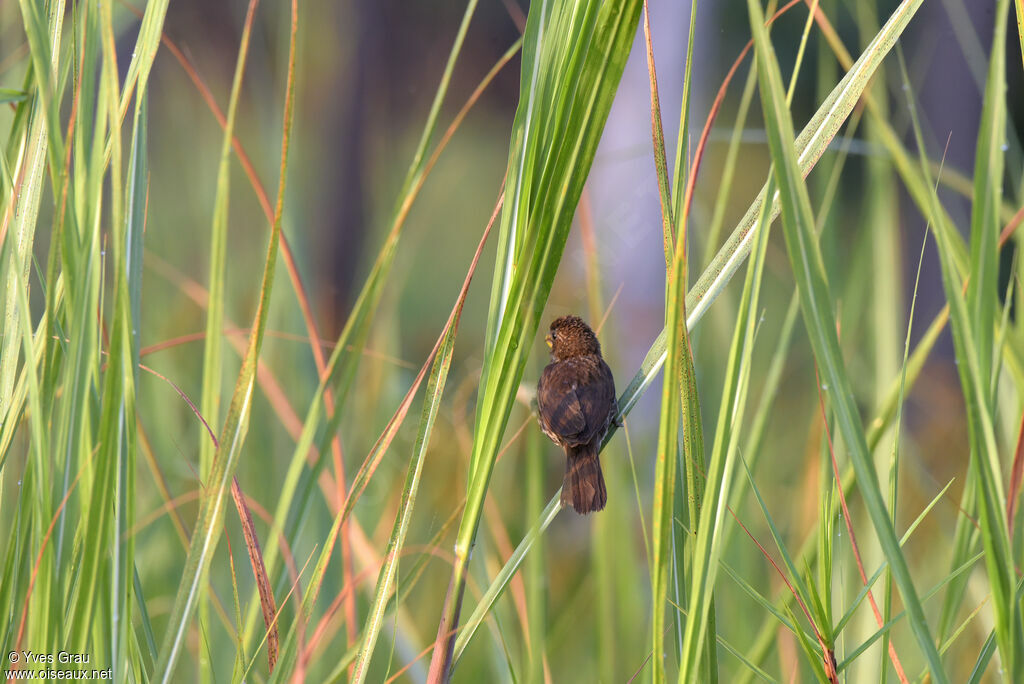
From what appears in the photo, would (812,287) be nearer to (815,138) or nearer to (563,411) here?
(815,138)

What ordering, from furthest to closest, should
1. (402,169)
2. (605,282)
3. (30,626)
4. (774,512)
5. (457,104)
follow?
(457,104) → (402,169) → (774,512) → (605,282) → (30,626)

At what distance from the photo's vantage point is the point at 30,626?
44cm

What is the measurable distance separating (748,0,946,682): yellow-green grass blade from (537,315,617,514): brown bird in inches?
18.1

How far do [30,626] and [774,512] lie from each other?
139cm

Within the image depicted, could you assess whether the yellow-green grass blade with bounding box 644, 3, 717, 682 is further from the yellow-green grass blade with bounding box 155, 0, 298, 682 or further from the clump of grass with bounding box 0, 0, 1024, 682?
the yellow-green grass blade with bounding box 155, 0, 298, 682

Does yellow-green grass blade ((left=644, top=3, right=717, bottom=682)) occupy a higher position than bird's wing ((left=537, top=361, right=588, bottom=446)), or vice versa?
yellow-green grass blade ((left=644, top=3, right=717, bottom=682))

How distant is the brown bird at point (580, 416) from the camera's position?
84cm

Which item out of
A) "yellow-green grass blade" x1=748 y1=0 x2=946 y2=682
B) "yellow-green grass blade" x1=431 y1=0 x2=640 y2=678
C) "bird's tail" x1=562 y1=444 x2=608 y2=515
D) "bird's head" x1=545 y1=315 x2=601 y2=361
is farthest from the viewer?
"bird's head" x1=545 y1=315 x2=601 y2=361

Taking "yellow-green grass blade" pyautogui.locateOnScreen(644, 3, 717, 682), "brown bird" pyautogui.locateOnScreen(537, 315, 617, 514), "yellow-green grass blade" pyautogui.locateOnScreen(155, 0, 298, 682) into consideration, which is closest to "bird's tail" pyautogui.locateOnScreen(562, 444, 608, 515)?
"brown bird" pyautogui.locateOnScreen(537, 315, 617, 514)

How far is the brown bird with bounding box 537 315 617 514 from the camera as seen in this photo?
2.77ft

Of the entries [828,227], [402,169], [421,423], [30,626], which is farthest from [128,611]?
[402,169]

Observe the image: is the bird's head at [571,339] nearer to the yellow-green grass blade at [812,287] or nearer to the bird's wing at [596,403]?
the bird's wing at [596,403]

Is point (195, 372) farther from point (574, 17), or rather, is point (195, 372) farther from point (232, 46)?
point (574, 17)

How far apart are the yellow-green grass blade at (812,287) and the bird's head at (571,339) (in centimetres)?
68
